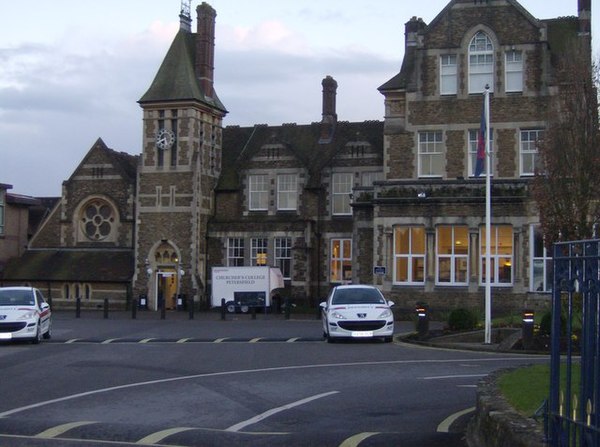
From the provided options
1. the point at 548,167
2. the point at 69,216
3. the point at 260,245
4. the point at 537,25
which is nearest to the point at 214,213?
the point at 260,245

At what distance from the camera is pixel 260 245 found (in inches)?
2197

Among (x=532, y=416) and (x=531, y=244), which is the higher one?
(x=531, y=244)

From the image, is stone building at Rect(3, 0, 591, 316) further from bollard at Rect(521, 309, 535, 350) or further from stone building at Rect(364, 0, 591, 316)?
bollard at Rect(521, 309, 535, 350)

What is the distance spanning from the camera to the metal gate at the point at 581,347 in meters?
7.57

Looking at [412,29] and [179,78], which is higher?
[412,29]

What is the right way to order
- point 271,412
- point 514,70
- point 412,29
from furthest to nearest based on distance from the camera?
1. point 412,29
2. point 514,70
3. point 271,412

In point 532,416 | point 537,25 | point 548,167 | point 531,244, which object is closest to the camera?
point 532,416

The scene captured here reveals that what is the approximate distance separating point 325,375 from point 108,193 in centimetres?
4110

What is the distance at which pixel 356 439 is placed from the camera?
12.0m

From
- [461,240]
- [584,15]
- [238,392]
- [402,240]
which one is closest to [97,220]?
[402,240]

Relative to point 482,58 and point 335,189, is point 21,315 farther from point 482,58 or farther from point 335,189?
point 335,189

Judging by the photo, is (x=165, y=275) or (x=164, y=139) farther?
(x=164, y=139)

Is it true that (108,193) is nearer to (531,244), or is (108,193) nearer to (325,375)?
(531,244)

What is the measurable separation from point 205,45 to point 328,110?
8.30 m
